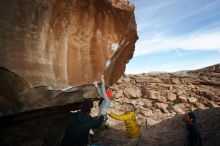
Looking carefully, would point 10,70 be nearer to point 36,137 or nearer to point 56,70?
point 56,70

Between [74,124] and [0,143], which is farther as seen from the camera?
[0,143]

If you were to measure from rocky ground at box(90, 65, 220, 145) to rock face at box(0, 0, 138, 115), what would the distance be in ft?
28.8

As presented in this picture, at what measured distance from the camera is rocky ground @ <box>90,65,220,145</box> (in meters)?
16.6

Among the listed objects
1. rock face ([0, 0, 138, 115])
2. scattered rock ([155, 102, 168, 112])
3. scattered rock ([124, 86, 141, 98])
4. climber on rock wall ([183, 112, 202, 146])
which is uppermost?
rock face ([0, 0, 138, 115])

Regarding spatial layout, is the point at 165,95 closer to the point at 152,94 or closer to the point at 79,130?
the point at 152,94

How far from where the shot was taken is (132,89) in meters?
20.6

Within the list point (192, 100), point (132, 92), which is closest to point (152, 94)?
point (132, 92)

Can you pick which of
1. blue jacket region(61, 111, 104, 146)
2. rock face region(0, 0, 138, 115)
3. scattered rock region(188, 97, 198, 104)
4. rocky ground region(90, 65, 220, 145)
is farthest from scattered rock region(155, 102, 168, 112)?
blue jacket region(61, 111, 104, 146)

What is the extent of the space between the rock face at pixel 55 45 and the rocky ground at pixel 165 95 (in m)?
8.78

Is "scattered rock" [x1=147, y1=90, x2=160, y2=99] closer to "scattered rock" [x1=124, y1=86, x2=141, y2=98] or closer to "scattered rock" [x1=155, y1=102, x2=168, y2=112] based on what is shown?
"scattered rock" [x1=124, y1=86, x2=141, y2=98]

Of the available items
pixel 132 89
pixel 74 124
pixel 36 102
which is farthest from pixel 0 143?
pixel 132 89

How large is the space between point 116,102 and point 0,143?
44.6 feet

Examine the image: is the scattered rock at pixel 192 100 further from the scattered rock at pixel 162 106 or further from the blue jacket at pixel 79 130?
the blue jacket at pixel 79 130

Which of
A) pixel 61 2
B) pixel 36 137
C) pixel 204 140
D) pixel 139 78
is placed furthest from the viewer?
pixel 139 78
